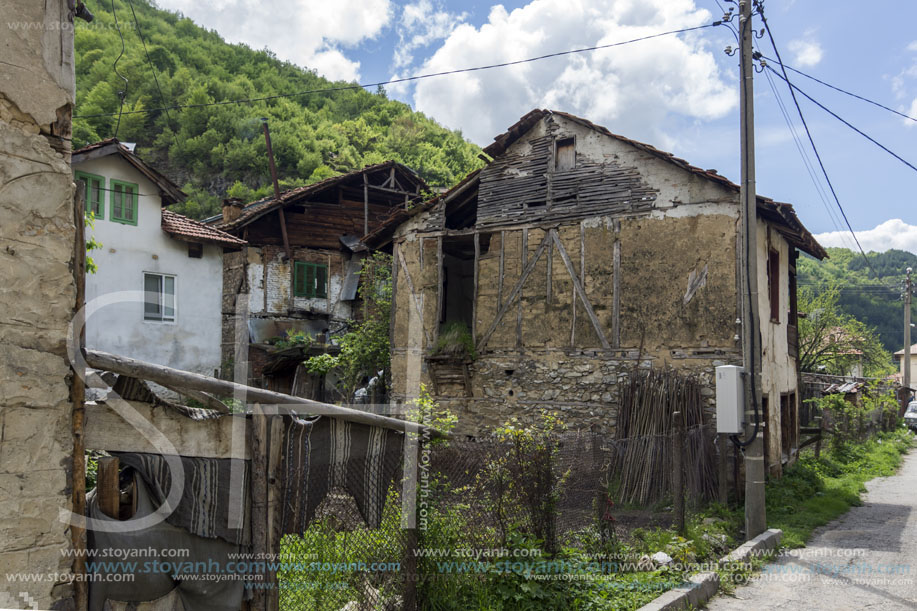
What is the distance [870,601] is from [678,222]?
7.30m

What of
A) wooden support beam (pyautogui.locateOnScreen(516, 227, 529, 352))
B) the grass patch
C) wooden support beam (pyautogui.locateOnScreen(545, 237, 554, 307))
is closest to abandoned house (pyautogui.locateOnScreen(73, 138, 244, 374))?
wooden support beam (pyautogui.locateOnScreen(516, 227, 529, 352))

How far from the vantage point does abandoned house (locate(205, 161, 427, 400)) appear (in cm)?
2359

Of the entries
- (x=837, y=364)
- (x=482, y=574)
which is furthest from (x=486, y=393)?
(x=837, y=364)

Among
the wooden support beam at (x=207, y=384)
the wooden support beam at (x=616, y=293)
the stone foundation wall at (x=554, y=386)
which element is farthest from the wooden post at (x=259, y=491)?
the wooden support beam at (x=616, y=293)

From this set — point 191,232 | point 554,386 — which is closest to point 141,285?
point 191,232

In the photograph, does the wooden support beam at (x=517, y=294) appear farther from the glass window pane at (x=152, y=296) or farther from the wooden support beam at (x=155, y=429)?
the glass window pane at (x=152, y=296)

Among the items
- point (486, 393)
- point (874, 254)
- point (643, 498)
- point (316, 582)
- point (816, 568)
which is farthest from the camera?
point (874, 254)

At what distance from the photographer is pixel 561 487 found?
6.62 m

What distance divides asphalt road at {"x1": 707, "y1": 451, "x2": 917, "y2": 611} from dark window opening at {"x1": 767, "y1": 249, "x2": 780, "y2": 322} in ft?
14.2

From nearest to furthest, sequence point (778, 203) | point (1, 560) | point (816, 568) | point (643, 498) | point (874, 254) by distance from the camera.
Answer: point (1, 560) → point (816, 568) → point (643, 498) → point (778, 203) → point (874, 254)

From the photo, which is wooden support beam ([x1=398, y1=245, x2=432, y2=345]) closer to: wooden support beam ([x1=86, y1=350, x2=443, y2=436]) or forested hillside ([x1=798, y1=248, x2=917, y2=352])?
wooden support beam ([x1=86, y1=350, x2=443, y2=436])

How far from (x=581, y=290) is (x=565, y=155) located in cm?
287

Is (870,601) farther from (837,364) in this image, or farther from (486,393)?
(837,364)

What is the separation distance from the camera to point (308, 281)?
25.4 meters
